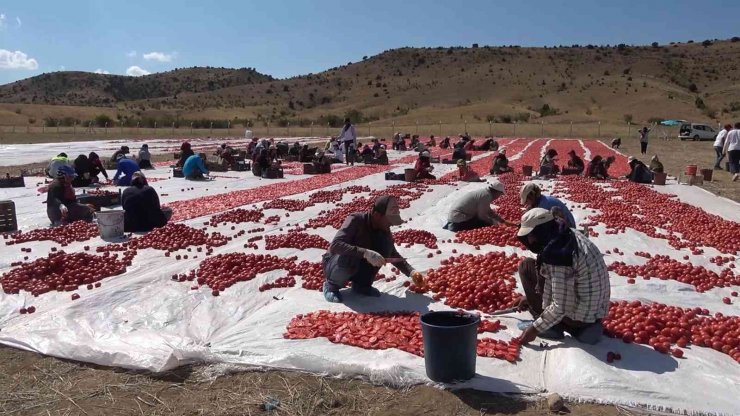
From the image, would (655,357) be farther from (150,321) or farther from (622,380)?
(150,321)

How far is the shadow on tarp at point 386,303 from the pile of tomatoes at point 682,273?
9.34 ft

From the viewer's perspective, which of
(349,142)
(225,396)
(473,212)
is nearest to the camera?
(225,396)

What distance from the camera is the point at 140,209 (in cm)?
1031

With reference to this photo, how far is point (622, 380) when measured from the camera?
173 inches

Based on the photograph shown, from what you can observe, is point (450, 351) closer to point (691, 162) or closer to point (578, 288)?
point (578, 288)

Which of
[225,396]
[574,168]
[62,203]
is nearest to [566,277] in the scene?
[225,396]

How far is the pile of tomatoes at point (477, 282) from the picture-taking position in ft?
20.6

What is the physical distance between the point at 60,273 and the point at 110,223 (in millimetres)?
2170

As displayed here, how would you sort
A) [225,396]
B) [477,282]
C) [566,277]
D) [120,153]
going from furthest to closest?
[120,153] → [477,282] → [566,277] → [225,396]

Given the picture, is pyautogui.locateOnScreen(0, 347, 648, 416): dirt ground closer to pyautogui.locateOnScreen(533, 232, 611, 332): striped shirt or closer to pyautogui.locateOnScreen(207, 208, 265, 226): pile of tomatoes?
pyautogui.locateOnScreen(533, 232, 611, 332): striped shirt

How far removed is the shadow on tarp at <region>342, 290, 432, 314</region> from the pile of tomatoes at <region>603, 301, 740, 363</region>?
197 centimetres

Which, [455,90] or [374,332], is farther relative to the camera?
[455,90]

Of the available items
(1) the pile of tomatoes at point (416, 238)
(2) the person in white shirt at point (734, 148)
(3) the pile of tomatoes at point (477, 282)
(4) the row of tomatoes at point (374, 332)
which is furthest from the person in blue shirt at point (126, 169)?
(2) the person in white shirt at point (734, 148)

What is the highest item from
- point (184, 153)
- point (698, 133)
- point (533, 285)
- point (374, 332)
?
point (698, 133)
